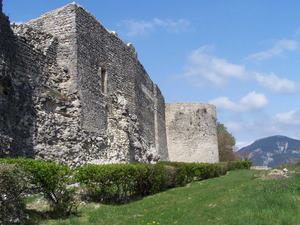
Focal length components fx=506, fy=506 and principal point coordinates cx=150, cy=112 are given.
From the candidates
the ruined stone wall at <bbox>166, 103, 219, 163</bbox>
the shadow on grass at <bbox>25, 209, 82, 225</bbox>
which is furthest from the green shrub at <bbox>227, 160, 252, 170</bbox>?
the shadow on grass at <bbox>25, 209, 82, 225</bbox>

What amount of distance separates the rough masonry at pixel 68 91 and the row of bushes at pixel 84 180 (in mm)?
2840

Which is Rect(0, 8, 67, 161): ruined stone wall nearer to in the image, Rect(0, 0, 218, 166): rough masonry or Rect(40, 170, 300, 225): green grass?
Rect(0, 0, 218, 166): rough masonry

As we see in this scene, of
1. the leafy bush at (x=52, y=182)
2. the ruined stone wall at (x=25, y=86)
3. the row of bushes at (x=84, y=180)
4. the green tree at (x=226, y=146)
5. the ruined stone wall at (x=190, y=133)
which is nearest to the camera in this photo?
the row of bushes at (x=84, y=180)

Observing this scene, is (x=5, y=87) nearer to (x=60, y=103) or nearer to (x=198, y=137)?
(x=60, y=103)

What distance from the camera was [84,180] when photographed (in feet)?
47.4

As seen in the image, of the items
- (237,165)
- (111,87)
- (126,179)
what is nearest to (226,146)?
(237,165)

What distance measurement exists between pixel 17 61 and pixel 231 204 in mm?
9474

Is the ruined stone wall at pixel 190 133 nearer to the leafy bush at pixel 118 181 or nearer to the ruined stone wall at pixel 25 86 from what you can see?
the ruined stone wall at pixel 25 86

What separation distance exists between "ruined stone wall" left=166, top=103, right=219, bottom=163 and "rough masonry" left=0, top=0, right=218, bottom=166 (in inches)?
542

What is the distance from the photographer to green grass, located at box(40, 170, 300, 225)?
1053cm

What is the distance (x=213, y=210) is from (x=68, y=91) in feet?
34.7

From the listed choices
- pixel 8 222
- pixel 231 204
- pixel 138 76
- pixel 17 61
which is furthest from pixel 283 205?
pixel 138 76

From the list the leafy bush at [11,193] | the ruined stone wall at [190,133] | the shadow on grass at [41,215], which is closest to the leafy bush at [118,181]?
the shadow on grass at [41,215]

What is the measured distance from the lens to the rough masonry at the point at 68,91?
1691 cm
